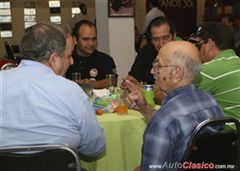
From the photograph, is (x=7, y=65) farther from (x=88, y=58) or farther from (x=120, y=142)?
(x=120, y=142)

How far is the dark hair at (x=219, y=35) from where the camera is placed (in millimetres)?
2500

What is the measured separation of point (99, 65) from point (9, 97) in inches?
76.5

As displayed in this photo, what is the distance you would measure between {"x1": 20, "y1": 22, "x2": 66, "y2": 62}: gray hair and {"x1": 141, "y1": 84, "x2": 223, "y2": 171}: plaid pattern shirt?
604 millimetres

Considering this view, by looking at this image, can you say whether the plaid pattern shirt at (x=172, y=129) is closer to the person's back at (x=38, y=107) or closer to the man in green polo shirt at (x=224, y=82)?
the person's back at (x=38, y=107)

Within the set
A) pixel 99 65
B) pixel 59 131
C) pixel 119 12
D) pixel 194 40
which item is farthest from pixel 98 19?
pixel 59 131

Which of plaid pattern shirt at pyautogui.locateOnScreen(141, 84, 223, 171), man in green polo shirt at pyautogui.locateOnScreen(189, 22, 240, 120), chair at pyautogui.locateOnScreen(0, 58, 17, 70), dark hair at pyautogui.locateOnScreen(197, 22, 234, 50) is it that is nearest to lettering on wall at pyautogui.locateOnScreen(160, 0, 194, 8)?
chair at pyautogui.locateOnScreen(0, 58, 17, 70)

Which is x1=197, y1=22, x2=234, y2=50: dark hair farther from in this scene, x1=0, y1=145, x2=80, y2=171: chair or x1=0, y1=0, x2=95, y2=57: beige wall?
x1=0, y1=0, x2=95, y2=57: beige wall

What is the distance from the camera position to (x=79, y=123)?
166 centimetres

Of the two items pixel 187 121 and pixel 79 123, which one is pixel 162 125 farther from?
pixel 79 123

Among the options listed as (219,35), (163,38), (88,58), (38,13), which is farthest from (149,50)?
(38,13)

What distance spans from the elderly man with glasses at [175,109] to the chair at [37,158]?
337 mm

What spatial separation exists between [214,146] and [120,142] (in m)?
0.73

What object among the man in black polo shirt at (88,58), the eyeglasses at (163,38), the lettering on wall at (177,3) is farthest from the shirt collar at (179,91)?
the lettering on wall at (177,3)

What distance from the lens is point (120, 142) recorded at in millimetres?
2143
